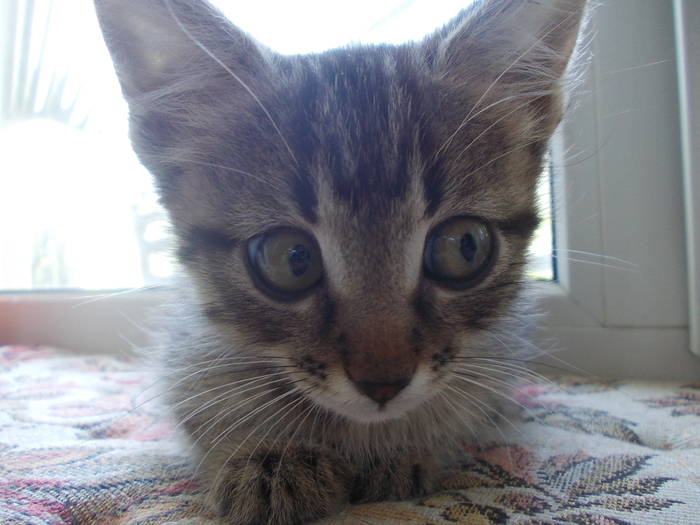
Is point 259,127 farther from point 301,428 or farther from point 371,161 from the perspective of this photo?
point 301,428

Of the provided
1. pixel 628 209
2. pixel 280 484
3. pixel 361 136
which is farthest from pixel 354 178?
pixel 628 209

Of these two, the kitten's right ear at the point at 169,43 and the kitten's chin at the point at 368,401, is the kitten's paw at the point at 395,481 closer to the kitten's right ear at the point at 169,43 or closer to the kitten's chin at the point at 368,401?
the kitten's chin at the point at 368,401

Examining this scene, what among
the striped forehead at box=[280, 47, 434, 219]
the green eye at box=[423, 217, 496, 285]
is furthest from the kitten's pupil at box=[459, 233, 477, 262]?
the striped forehead at box=[280, 47, 434, 219]

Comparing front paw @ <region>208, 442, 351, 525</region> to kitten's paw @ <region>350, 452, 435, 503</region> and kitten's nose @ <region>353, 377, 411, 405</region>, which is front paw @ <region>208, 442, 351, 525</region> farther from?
kitten's nose @ <region>353, 377, 411, 405</region>

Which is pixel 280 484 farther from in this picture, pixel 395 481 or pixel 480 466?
pixel 480 466

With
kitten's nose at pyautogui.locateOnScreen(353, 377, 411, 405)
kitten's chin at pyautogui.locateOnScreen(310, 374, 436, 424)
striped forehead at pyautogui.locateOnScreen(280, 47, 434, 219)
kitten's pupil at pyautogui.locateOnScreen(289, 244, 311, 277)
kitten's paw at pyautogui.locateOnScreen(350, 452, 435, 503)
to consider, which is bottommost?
kitten's paw at pyautogui.locateOnScreen(350, 452, 435, 503)
